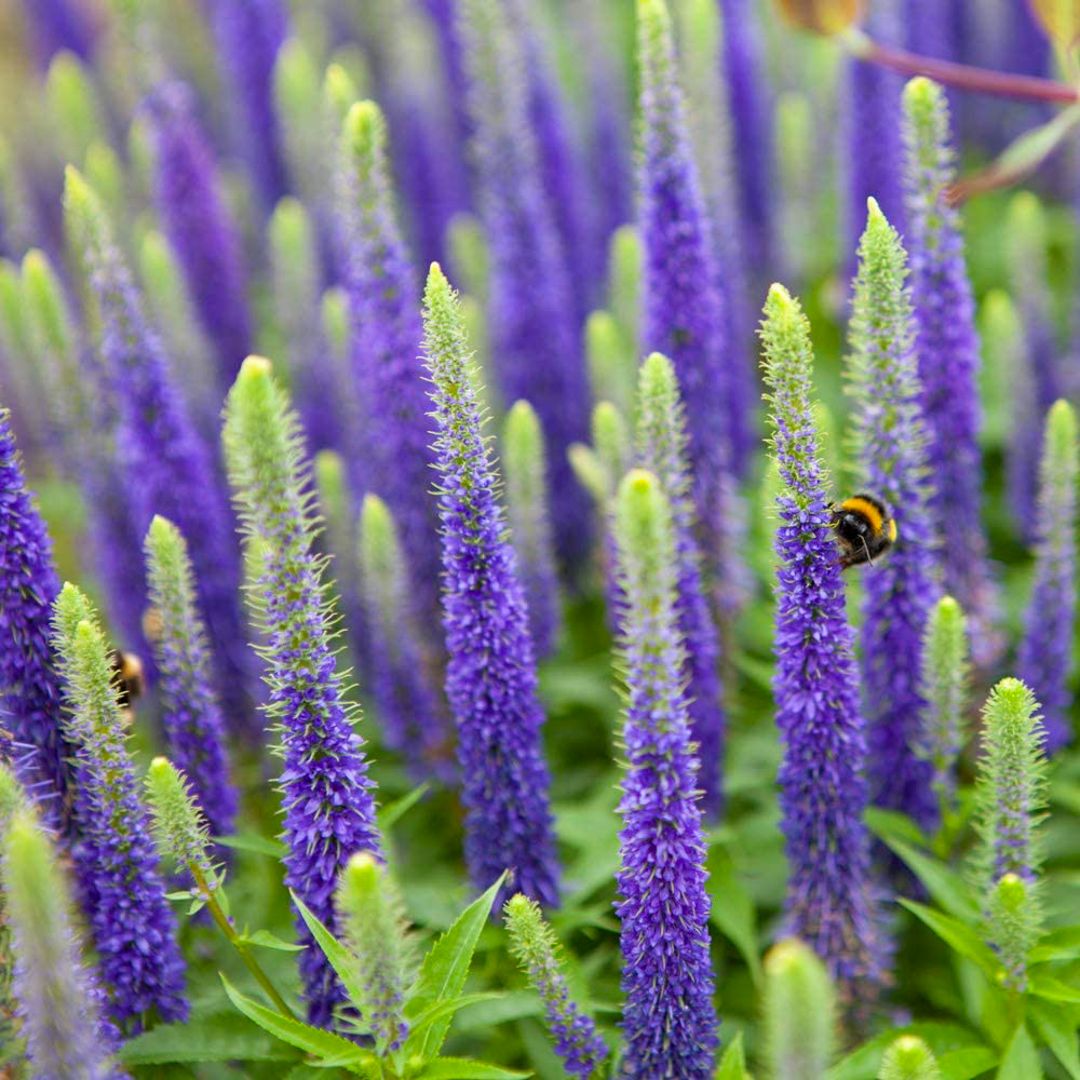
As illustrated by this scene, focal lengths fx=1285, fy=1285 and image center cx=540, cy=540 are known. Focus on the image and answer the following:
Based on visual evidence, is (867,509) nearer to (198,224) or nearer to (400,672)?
(400,672)

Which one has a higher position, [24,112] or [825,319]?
[24,112]

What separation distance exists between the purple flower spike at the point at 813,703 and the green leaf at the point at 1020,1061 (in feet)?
1.47

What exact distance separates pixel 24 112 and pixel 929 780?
5.53 meters

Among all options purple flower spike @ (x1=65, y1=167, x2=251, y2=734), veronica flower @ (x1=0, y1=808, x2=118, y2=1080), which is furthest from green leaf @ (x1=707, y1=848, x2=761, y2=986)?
purple flower spike @ (x1=65, y1=167, x2=251, y2=734)

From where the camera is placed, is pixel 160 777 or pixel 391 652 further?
pixel 391 652

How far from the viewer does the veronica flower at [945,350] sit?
10.2 ft

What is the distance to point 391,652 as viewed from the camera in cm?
370

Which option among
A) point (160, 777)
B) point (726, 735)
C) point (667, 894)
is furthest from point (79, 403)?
point (667, 894)

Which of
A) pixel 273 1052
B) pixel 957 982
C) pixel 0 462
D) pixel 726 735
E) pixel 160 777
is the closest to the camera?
pixel 160 777

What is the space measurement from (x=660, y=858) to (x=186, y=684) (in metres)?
1.20

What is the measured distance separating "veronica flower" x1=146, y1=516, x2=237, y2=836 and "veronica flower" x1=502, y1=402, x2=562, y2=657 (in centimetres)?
89

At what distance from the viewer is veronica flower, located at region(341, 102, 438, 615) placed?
3.21 m

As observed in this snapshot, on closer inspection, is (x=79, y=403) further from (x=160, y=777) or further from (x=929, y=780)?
(x=929, y=780)

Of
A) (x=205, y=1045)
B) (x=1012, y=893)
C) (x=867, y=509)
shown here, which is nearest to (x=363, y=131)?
(x=867, y=509)
